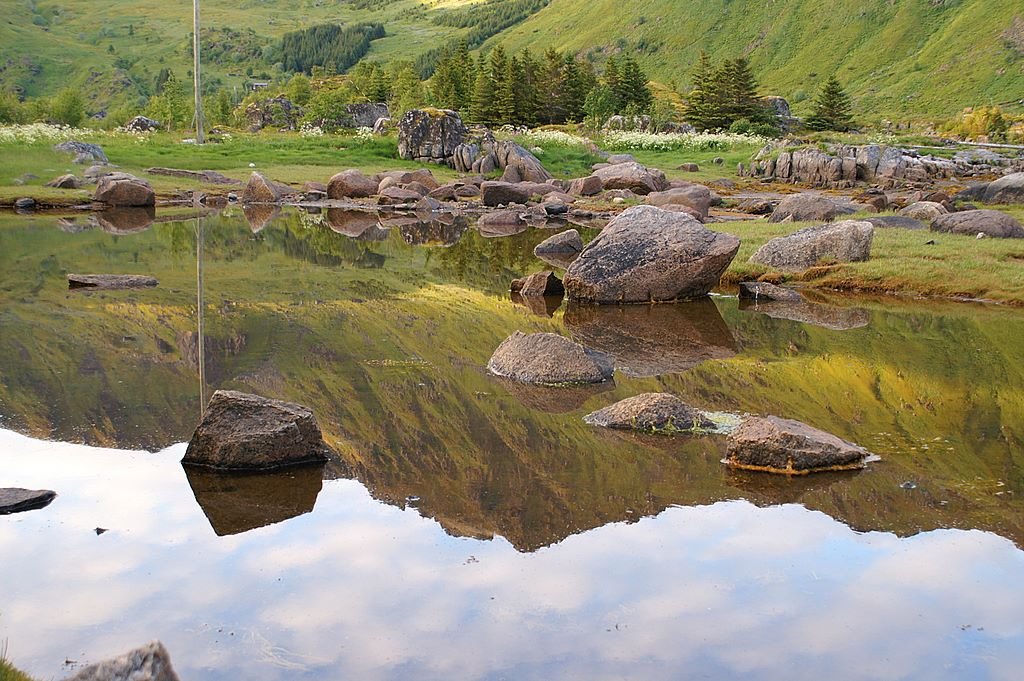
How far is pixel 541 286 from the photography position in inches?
842

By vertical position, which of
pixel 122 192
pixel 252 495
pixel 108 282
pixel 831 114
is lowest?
pixel 122 192

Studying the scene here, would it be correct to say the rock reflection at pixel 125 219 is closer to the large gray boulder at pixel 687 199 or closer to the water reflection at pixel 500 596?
the large gray boulder at pixel 687 199

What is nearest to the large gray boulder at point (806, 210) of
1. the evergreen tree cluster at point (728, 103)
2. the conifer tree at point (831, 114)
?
the evergreen tree cluster at point (728, 103)

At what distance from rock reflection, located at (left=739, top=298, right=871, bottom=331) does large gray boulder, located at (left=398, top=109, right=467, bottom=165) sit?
129 feet

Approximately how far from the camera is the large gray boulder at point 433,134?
5834 cm

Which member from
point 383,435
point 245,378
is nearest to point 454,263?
point 245,378

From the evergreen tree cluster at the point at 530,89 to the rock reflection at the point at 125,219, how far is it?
140 ft

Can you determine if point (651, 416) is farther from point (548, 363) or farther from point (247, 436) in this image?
point (247, 436)

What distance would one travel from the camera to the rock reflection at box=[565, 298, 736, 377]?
15.4 metres

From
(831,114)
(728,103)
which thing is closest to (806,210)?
(728,103)

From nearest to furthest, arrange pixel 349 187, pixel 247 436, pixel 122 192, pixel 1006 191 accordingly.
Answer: pixel 247 436 < pixel 1006 191 < pixel 122 192 < pixel 349 187

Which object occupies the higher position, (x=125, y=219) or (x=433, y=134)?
(x=433, y=134)

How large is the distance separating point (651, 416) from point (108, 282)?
13667 millimetres

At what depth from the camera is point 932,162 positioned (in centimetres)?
5384
